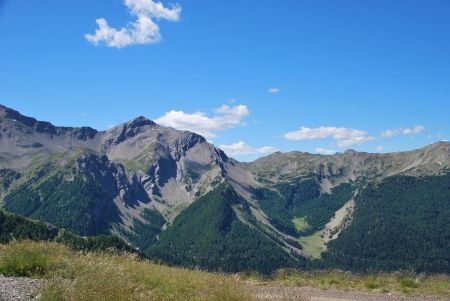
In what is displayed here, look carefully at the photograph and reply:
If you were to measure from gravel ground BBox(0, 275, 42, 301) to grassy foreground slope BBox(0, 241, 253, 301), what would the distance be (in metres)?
0.46

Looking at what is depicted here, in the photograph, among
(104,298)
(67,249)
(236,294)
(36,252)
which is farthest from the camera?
(67,249)

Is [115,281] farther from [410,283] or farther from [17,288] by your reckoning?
[410,283]

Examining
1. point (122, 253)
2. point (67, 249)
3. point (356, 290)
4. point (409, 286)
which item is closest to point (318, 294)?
point (356, 290)

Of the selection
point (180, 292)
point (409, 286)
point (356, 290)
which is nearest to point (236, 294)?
point (180, 292)

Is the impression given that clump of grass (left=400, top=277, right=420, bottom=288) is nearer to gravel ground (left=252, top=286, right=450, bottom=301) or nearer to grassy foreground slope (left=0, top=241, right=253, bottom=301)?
gravel ground (left=252, top=286, right=450, bottom=301)

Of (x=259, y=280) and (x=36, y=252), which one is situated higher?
(x=36, y=252)

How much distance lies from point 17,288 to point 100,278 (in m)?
2.40

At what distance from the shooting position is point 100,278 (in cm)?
Result: 1304

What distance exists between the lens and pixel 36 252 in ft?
53.3

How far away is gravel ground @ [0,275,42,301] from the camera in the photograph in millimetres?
12047

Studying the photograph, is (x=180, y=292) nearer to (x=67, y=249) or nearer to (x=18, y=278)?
(x=18, y=278)

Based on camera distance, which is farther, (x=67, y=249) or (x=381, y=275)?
(x=381, y=275)

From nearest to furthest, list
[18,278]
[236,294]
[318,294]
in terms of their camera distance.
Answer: [236,294], [18,278], [318,294]

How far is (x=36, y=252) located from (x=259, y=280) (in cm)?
1279
